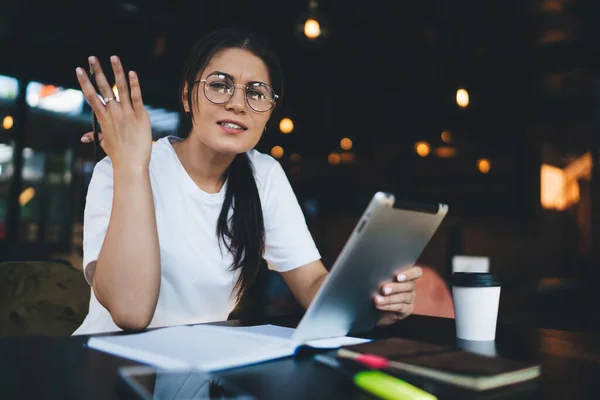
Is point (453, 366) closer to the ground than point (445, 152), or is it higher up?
closer to the ground

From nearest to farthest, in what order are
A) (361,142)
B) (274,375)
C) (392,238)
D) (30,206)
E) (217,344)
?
(274,375), (217,344), (392,238), (30,206), (361,142)

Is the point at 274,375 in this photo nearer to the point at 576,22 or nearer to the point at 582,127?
the point at 576,22

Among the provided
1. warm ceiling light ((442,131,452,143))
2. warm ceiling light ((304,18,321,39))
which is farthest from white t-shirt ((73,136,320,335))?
warm ceiling light ((442,131,452,143))

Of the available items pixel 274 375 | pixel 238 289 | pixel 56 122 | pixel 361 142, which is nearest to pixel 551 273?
pixel 361 142

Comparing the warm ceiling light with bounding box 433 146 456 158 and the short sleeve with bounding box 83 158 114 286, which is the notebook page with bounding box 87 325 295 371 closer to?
the short sleeve with bounding box 83 158 114 286

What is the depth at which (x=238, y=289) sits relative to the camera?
1.57m

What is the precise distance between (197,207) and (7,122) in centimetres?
422

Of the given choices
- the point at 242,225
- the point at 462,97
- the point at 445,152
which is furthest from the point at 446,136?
the point at 242,225

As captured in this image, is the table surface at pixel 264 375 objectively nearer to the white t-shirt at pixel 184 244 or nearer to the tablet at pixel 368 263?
the tablet at pixel 368 263

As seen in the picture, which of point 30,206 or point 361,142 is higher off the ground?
point 361,142

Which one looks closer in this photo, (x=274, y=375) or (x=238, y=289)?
(x=274, y=375)

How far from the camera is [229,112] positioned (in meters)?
1.40

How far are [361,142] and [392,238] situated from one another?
10170mm

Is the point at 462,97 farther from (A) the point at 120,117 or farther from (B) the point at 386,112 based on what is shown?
(A) the point at 120,117
